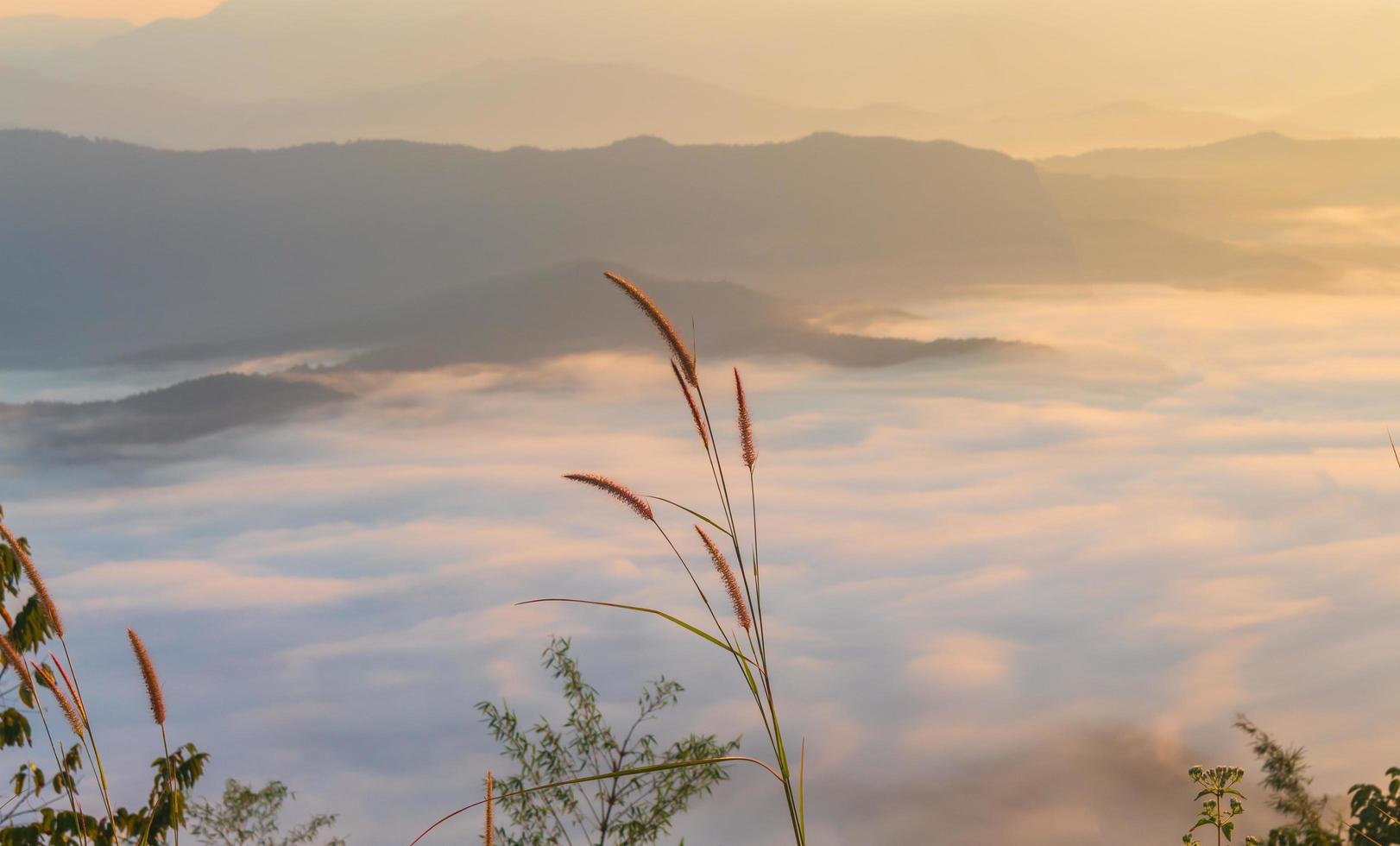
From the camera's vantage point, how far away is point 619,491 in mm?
2006

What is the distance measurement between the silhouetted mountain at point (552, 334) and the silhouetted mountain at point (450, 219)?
2343 millimetres

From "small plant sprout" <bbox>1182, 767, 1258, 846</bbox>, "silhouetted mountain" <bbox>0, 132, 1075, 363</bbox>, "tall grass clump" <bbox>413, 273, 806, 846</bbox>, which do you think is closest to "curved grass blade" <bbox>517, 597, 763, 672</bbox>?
"tall grass clump" <bbox>413, 273, 806, 846</bbox>

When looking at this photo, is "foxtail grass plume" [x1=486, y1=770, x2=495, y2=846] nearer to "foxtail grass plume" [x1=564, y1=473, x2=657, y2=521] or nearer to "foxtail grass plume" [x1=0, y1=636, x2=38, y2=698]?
"foxtail grass plume" [x1=564, y1=473, x2=657, y2=521]

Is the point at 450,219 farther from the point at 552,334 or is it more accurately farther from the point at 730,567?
the point at 730,567

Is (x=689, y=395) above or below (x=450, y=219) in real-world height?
below

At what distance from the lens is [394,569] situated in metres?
82.6

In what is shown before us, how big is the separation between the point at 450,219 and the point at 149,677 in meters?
105

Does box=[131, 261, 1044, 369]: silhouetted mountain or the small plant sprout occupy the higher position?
box=[131, 261, 1044, 369]: silhouetted mountain

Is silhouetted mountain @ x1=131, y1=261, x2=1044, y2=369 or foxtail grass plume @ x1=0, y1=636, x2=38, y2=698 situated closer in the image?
foxtail grass plume @ x1=0, y1=636, x2=38, y2=698

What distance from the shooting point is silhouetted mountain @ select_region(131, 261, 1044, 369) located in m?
117

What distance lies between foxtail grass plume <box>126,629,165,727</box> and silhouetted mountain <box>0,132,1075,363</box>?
103 meters

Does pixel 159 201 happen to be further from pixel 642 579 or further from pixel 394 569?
pixel 642 579

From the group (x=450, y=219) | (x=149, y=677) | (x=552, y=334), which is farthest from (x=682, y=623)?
(x=552, y=334)

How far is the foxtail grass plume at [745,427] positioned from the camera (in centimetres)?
209
